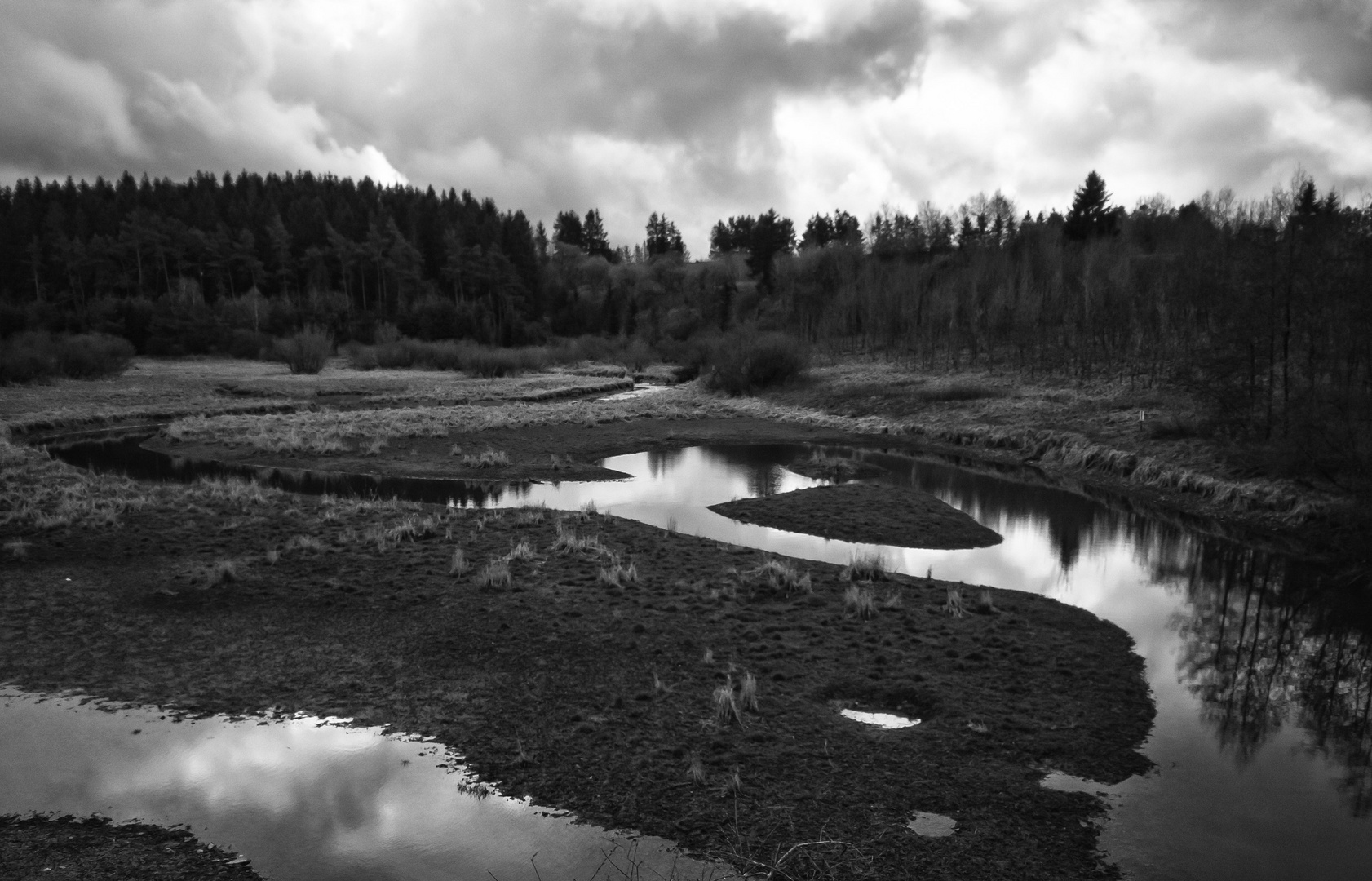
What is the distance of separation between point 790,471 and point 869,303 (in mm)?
47661

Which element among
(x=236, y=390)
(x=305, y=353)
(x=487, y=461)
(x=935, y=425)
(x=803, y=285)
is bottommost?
(x=487, y=461)

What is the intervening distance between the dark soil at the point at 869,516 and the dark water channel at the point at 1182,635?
2.21ft

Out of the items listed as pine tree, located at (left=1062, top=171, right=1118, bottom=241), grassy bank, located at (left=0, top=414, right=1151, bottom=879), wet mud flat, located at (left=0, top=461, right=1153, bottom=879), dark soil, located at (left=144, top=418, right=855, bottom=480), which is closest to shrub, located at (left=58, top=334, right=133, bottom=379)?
dark soil, located at (left=144, top=418, right=855, bottom=480)

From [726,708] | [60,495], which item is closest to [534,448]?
[60,495]

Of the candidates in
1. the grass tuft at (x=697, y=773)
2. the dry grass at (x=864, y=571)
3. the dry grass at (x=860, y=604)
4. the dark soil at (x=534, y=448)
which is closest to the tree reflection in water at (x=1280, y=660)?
the dry grass at (x=860, y=604)

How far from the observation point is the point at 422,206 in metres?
121

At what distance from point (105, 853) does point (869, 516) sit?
17316 millimetres

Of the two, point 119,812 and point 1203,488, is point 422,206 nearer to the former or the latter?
point 1203,488

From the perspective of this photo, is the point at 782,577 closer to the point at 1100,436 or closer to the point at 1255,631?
the point at 1255,631

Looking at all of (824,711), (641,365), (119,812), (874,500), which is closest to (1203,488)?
(874,500)

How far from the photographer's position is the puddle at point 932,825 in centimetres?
725

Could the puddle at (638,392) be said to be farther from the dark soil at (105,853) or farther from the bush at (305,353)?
the dark soil at (105,853)

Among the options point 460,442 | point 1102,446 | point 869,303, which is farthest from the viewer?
point 869,303

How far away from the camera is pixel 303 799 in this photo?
795 centimetres
